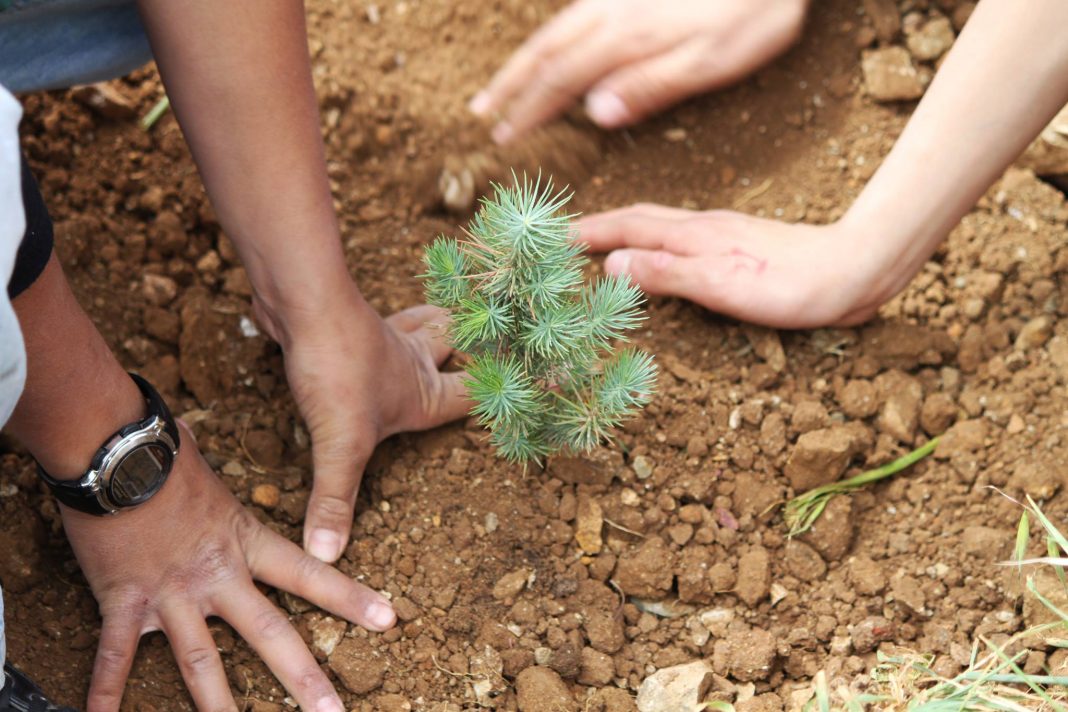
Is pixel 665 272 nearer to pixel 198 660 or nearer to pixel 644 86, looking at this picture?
pixel 644 86

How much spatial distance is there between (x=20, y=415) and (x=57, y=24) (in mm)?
813

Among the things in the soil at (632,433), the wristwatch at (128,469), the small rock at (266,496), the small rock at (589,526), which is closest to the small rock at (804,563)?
the soil at (632,433)

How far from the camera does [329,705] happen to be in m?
1.84

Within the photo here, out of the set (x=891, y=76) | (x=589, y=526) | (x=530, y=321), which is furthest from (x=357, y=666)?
(x=891, y=76)

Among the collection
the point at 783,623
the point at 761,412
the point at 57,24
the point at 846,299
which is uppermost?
the point at 57,24

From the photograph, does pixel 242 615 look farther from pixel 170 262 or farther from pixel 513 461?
pixel 170 262

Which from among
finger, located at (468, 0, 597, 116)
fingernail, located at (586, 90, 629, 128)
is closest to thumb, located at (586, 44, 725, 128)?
fingernail, located at (586, 90, 629, 128)

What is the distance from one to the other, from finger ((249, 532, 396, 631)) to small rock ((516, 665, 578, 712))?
260 millimetres

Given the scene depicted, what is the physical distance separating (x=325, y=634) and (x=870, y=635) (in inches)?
39.1

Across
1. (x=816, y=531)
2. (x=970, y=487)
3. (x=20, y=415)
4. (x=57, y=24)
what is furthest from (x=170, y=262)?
(x=970, y=487)

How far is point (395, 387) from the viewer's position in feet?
6.89

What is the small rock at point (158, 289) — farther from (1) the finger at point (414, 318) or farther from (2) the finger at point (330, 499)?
(2) the finger at point (330, 499)

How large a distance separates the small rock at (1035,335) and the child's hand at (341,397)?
4.22ft

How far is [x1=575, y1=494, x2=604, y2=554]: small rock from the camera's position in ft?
6.84
